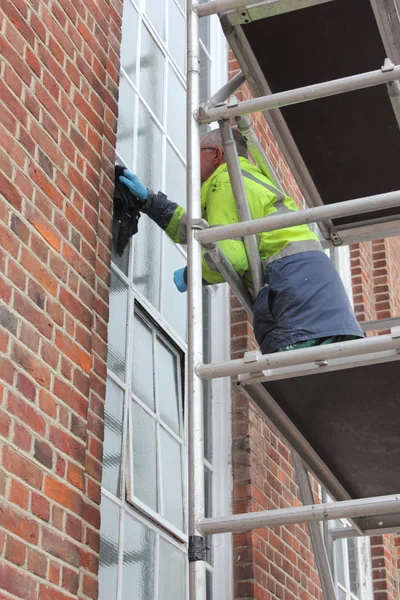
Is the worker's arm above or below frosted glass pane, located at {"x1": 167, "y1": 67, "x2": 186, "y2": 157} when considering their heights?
below

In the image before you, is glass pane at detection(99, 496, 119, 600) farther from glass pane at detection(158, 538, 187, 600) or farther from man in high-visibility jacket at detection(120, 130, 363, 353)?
man in high-visibility jacket at detection(120, 130, 363, 353)

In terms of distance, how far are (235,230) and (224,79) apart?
414cm

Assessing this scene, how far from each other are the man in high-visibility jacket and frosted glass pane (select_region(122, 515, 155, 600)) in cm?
111

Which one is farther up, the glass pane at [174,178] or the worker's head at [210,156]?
the glass pane at [174,178]

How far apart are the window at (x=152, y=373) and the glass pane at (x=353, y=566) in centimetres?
288

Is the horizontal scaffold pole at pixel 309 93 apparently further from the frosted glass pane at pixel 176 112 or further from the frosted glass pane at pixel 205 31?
the frosted glass pane at pixel 205 31

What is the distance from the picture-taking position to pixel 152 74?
6781 millimetres

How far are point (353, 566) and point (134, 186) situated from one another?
15.5ft

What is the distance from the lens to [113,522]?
489cm

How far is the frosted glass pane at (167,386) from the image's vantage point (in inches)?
228

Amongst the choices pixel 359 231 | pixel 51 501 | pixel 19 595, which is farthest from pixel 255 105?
pixel 19 595

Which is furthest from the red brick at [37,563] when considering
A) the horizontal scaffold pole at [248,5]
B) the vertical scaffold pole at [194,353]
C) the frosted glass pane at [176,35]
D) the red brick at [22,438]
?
the frosted glass pane at [176,35]

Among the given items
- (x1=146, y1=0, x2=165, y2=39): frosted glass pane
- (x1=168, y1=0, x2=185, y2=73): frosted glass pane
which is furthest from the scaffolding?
(x1=168, y1=0, x2=185, y2=73): frosted glass pane

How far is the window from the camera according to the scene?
16.6ft
